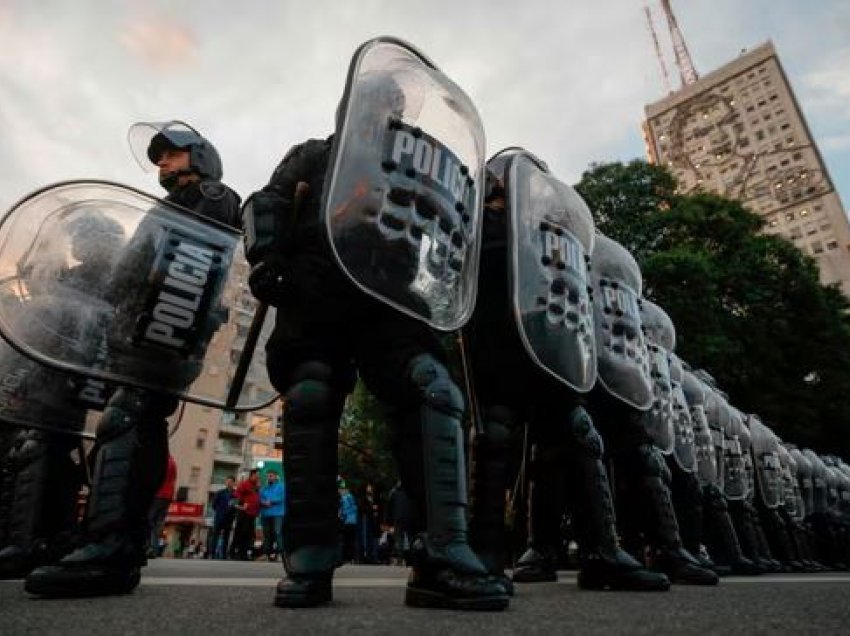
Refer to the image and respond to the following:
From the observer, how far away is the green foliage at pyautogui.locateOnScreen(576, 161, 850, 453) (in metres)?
13.0

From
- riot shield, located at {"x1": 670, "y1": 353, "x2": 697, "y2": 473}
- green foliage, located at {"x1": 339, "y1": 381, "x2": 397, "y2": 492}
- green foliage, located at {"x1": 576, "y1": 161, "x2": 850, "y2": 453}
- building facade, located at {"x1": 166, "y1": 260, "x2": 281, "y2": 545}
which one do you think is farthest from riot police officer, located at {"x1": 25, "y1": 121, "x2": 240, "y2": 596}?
building facade, located at {"x1": 166, "y1": 260, "x2": 281, "y2": 545}

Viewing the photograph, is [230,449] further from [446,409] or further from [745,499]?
[446,409]

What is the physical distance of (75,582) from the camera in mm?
1755

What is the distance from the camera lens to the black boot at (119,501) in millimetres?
1771

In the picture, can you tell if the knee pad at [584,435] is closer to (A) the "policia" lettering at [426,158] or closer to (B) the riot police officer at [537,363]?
(B) the riot police officer at [537,363]

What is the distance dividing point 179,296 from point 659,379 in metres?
3.05

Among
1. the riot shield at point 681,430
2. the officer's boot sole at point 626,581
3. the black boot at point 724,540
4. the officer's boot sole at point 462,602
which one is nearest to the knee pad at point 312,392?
the officer's boot sole at point 462,602

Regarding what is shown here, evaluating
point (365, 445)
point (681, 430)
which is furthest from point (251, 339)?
point (365, 445)

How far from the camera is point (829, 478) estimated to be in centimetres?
996

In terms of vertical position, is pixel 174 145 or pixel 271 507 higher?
pixel 174 145

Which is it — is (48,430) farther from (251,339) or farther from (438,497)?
(438,497)

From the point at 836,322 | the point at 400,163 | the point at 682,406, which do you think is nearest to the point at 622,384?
the point at 682,406

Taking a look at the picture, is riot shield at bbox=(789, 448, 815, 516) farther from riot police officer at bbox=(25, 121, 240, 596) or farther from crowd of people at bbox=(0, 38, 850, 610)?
riot police officer at bbox=(25, 121, 240, 596)

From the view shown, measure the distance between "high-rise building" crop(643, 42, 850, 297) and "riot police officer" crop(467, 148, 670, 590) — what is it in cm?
5596
